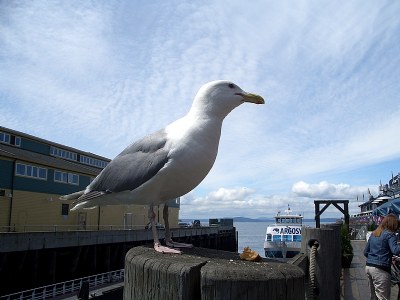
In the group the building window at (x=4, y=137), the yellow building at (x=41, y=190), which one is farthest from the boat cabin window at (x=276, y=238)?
the building window at (x=4, y=137)

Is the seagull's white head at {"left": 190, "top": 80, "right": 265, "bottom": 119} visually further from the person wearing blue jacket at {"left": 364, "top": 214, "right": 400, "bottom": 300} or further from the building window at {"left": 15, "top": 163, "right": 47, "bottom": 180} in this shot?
the building window at {"left": 15, "top": 163, "right": 47, "bottom": 180}

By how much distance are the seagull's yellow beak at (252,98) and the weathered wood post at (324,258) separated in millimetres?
1808

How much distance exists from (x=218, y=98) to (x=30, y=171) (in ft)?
79.1

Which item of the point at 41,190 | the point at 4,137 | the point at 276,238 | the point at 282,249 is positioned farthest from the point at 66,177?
the point at 282,249

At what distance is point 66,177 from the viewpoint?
28000mm

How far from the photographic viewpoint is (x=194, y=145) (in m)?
3.05

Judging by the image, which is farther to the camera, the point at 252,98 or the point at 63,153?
the point at 63,153

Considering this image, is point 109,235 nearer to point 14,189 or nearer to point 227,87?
point 14,189

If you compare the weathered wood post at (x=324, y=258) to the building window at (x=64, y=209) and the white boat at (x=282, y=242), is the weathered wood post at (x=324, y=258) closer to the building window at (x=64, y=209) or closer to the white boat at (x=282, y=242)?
the white boat at (x=282, y=242)

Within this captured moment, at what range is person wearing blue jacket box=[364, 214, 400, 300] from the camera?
5273 mm

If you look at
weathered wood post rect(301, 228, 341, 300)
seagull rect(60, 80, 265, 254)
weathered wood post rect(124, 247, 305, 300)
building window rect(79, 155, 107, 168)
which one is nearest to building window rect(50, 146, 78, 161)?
building window rect(79, 155, 107, 168)

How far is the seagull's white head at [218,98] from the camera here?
3248mm

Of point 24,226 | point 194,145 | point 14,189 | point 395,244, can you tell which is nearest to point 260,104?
point 194,145

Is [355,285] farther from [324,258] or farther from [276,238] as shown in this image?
[276,238]
